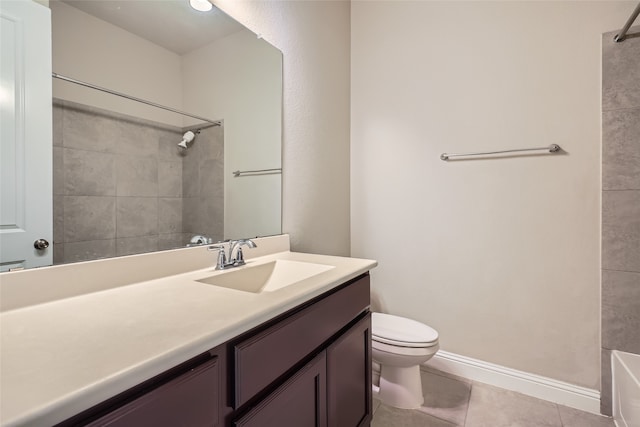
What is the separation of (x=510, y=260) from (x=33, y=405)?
6.39ft

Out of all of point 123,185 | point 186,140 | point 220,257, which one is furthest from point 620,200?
point 123,185

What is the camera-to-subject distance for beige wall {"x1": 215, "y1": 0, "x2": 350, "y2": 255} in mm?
1566

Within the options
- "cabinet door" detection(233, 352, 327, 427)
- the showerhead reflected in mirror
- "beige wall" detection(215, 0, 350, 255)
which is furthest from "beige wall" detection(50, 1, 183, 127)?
"cabinet door" detection(233, 352, 327, 427)

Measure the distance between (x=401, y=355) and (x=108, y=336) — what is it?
128 cm

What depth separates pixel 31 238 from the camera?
2.47ft

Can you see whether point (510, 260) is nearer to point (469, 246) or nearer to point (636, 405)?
point (469, 246)

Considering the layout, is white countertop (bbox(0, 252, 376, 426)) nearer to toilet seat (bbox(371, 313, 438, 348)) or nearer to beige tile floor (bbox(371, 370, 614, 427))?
toilet seat (bbox(371, 313, 438, 348))

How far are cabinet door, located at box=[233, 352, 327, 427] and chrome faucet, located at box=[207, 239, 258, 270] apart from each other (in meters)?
0.51

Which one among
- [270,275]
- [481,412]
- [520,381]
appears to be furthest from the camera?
[520,381]

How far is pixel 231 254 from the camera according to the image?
1.21 m

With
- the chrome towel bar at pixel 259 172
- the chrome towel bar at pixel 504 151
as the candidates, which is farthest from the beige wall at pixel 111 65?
the chrome towel bar at pixel 504 151

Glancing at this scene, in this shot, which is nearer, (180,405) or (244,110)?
(180,405)

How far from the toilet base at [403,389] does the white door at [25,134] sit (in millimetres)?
1589

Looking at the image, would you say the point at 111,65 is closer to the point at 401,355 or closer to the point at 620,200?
the point at 401,355
